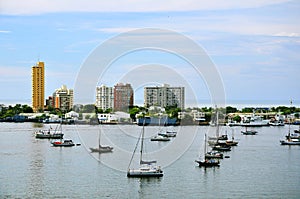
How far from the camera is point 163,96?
2028 cm

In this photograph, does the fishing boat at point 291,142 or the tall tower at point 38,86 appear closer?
the fishing boat at point 291,142

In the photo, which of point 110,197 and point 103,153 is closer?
point 110,197

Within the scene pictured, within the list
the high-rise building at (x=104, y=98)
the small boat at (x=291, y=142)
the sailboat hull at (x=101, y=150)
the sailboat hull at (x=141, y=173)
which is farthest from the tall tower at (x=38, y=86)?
the sailboat hull at (x=141, y=173)

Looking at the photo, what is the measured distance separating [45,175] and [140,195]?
2.23 meters

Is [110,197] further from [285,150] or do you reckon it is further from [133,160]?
[285,150]

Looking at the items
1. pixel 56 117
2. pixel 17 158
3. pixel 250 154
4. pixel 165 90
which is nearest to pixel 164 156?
pixel 250 154

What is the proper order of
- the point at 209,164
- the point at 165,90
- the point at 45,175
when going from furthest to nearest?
the point at 165,90 < the point at 209,164 < the point at 45,175

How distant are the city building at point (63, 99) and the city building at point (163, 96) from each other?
16404mm

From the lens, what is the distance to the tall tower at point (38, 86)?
39.1m

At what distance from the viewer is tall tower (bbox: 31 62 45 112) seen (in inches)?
1538

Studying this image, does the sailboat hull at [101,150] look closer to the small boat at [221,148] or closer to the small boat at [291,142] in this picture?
the small boat at [221,148]

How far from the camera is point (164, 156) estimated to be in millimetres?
12320

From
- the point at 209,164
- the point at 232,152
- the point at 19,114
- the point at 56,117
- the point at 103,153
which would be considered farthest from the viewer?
the point at 19,114

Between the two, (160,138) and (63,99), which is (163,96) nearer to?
(160,138)
